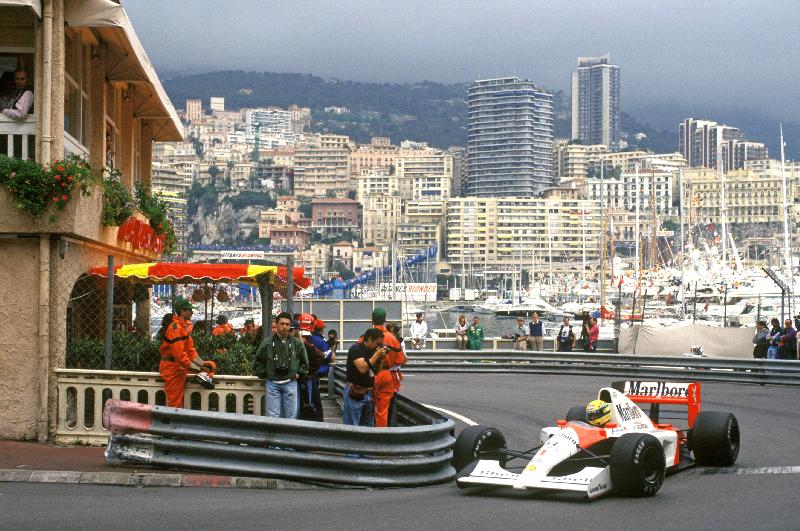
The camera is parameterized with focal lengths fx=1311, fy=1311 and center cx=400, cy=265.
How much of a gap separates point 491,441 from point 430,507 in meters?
1.98

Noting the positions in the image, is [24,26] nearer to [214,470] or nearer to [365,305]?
[214,470]

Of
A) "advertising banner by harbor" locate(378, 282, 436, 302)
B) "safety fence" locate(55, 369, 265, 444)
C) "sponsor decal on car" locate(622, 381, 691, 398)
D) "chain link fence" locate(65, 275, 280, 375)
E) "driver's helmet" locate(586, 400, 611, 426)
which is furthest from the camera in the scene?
"advertising banner by harbor" locate(378, 282, 436, 302)

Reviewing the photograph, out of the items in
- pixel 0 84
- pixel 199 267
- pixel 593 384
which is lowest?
pixel 593 384

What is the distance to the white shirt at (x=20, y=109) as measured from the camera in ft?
51.5

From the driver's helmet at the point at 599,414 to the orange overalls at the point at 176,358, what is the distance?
4.67 metres

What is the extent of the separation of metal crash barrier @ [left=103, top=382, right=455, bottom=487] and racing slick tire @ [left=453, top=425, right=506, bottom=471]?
34 cm

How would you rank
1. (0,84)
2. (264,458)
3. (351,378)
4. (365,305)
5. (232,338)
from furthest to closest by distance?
(365,305), (232,338), (0,84), (351,378), (264,458)

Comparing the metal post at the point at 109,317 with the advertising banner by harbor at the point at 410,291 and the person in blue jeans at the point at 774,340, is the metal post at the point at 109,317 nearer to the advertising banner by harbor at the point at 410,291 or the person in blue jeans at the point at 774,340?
the person in blue jeans at the point at 774,340

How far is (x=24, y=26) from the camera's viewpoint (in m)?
16.0

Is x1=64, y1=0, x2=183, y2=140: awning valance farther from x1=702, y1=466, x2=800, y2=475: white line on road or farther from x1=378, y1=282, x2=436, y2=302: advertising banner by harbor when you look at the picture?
x1=378, y1=282, x2=436, y2=302: advertising banner by harbor

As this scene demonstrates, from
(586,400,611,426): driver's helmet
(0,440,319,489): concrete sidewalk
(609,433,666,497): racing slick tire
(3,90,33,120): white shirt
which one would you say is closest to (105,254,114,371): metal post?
(3,90,33,120): white shirt

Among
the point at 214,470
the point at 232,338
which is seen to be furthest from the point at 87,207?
the point at 214,470

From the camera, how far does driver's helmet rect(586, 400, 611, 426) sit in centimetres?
1312

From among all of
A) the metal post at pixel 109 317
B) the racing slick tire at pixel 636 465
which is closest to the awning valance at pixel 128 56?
the metal post at pixel 109 317
